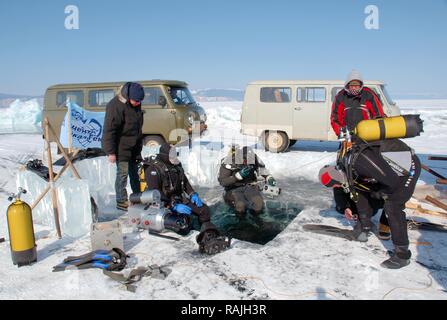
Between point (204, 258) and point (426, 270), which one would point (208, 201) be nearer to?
point (204, 258)

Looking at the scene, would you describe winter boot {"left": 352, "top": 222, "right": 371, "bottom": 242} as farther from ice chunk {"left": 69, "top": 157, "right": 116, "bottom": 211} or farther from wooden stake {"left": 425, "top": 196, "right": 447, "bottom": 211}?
ice chunk {"left": 69, "top": 157, "right": 116, "bottom": 211}

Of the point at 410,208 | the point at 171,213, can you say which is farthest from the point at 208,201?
the point at 410,208

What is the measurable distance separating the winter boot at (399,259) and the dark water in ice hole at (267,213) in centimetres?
158

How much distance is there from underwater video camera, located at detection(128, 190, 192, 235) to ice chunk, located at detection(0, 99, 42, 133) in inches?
591

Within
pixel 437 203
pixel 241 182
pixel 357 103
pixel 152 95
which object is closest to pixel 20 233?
pixel 241 182

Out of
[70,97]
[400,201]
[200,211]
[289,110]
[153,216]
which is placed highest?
Result: [70,97]

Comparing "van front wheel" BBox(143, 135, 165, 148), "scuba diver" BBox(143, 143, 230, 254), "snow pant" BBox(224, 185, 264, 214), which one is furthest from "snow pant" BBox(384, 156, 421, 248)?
"van front wheel" BBox(143, 135, 165, 148)

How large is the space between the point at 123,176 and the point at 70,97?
6.17 m

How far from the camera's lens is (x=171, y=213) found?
423 centimetres

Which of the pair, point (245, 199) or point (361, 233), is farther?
point (245, 199)

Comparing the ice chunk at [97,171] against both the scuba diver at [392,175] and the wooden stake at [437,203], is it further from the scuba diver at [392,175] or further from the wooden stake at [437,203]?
the wooden stake at [437,203]

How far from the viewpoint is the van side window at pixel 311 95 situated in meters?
9.76

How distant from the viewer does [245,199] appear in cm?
571

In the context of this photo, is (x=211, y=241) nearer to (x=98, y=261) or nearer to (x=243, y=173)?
(x=98, y=261)
